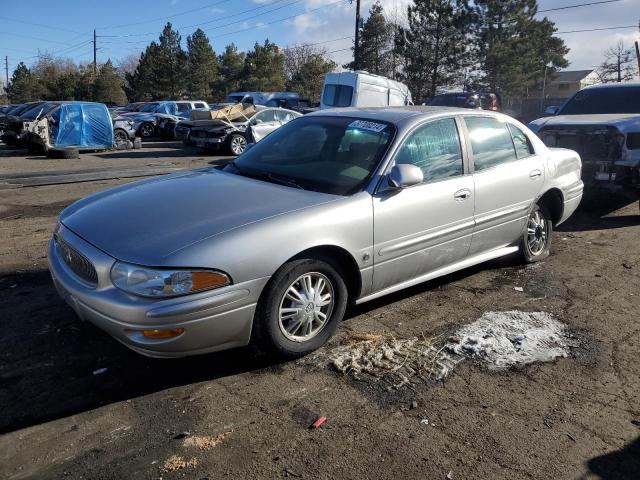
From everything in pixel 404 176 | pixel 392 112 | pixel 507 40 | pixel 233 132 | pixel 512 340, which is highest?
pixel 507 40

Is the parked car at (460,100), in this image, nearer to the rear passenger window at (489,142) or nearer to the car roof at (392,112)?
the rear passenger window at (489,142)

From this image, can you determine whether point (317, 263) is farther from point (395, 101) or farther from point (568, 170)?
point (395, 101)

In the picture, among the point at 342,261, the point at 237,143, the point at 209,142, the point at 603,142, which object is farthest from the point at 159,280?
the point at 209,142

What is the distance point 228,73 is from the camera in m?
57.0

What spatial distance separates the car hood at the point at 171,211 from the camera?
10.2ft

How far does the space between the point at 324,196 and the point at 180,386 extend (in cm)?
155

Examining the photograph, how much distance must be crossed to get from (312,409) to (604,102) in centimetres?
868

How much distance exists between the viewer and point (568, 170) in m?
5.84

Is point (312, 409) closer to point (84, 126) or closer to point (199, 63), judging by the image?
point (84, 126)

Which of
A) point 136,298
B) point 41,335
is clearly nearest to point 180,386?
point 136,298

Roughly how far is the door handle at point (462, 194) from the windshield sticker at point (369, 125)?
2.66ft

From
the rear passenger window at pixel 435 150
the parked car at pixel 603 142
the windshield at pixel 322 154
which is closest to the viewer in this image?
the windshield at pixel 322 154

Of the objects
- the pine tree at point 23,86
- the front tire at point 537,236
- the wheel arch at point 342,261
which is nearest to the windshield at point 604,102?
the front tire at point 537,236

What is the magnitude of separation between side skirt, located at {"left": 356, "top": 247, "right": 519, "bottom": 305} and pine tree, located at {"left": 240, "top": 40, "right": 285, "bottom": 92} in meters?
48.8
